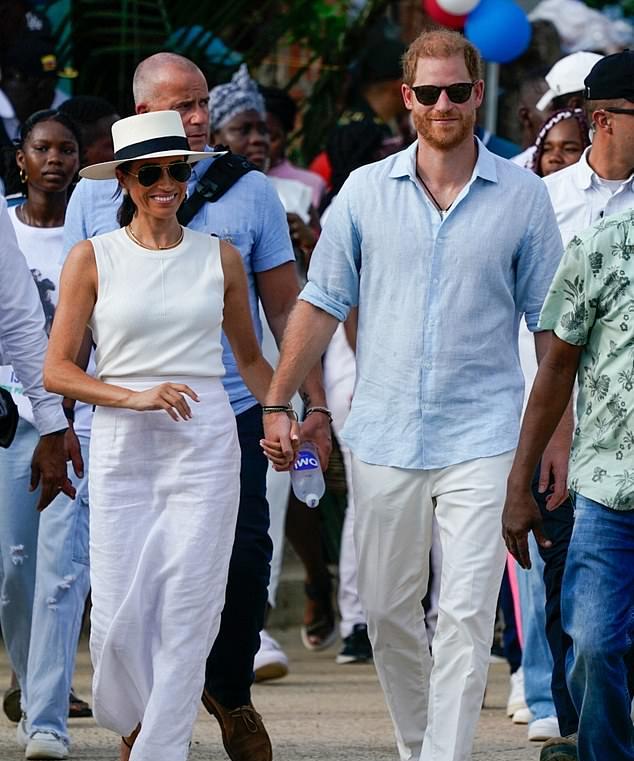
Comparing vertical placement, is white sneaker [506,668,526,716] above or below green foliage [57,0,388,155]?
below

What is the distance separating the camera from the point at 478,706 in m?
5.71

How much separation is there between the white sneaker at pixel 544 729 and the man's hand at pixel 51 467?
193cm

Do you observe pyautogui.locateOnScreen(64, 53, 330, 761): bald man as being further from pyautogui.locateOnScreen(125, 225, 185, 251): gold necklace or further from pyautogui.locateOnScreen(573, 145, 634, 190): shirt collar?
pyautogui.locateOnScreen(573, 145, 634, 190): shirt collar

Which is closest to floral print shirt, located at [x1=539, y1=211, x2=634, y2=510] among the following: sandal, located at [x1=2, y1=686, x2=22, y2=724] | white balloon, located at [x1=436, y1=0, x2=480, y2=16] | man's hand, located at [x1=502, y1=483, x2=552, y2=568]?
man's hand, located at [x1=502, y1=483, x2=552, y2=568]

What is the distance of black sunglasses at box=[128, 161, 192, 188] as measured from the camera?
5.78 metres

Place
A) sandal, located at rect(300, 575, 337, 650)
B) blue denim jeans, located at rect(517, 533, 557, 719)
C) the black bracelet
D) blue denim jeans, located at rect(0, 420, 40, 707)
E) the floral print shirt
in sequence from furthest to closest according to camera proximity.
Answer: sandal, located at rect(300, 575, 337, 650), blue denim jeans, located at rect(517, 533, 557, 719), blue denim jeans, located at rect(0, 420, 40, 707), the black bracelet, the floral print shirt

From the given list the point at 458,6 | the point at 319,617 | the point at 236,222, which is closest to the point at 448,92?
the point at 236,222

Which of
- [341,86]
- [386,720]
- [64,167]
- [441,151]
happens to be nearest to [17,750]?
[386,720]

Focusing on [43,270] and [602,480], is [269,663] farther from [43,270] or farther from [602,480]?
[602,480]

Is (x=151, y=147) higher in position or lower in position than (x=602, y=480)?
higher

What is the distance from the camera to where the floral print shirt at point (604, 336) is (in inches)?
199

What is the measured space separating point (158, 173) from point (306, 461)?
3.31 feet

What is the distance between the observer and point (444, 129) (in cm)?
588

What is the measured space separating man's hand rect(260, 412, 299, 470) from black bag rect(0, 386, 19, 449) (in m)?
0.86
